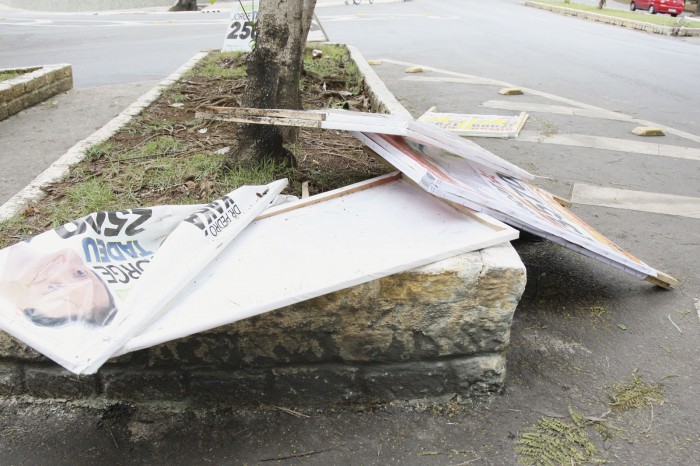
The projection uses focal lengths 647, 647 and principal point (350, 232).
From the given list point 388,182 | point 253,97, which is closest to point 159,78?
point 253,97

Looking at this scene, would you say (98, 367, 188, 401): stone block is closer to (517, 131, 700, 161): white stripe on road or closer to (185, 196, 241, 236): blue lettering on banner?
(185, 196, 241, 236): blue lettering on banner

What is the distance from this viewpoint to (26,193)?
3.58 metres

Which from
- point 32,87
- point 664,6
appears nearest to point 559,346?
point 32,87

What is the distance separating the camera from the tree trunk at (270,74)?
3.84m

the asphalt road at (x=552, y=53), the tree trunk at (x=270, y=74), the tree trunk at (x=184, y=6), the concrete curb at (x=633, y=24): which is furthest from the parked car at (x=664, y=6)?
the tree trunk at (x=270, y=74)

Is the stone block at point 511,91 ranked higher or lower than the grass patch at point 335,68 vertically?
lower

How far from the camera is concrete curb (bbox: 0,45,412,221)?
137 inches

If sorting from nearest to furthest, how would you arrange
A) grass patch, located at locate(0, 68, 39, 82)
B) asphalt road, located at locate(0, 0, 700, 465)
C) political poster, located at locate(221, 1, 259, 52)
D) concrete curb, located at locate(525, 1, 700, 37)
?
1. asphalt road, located at locate(0, 0, 700, 465)
2. grass patch, located at locate(0, 68, 39, 82)
3. political poster, located at locate(221, 1, 259, 52)
4. concrete curb, located at locate(525, 1, 700, 37)

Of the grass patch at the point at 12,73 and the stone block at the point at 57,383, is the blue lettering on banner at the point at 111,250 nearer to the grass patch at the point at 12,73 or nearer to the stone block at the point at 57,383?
the stone block at the point at 57,383

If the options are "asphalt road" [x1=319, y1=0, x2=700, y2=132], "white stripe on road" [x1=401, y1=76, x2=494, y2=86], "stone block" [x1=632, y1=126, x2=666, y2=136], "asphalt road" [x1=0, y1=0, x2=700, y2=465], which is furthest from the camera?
"white stripe on road" [x1=401, y1=76, x2=494, y2=86]

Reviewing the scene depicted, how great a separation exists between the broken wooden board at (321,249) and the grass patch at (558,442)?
711 millimetres

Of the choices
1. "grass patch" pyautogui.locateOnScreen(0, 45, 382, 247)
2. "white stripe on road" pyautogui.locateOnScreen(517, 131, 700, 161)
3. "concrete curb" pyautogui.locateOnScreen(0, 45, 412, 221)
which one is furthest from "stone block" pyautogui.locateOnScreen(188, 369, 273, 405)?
"white stripe on road" pyautogui.locateOnScreen(517, 131, 700, 161)

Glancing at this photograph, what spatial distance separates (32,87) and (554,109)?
222 inches

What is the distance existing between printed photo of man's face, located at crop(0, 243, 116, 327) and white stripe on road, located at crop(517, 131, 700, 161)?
4.68 m
